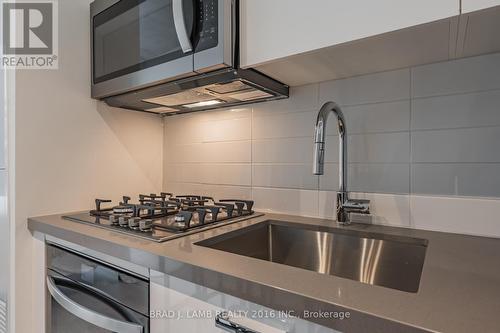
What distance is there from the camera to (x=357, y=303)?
0.42m

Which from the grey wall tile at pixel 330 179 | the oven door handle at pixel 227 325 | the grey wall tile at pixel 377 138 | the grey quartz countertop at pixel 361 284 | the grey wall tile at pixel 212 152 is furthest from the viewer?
the grey wall tile at pixel 212 152

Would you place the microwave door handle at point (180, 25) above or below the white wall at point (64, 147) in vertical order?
above

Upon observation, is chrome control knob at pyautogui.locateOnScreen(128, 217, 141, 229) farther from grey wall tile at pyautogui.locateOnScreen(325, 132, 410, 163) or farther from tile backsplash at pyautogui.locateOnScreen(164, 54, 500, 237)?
grey wall tile at pyautogui.locateOnScreen(325, 132, 410, 163)

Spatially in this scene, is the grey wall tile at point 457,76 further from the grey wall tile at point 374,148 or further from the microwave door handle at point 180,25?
the microwave door handle at point 180,25

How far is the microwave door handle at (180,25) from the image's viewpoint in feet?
2.84

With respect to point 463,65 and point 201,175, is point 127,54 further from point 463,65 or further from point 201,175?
point 463,65

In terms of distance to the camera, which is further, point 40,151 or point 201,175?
point 201,175

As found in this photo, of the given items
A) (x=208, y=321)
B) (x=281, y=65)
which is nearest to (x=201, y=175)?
(x=281, y=65)

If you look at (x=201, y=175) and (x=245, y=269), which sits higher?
(x=201, y=175)

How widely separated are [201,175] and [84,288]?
0.70 metres

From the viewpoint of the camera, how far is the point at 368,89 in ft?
3.21

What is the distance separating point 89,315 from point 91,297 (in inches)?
1.9

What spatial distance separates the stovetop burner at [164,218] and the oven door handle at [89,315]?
22cm

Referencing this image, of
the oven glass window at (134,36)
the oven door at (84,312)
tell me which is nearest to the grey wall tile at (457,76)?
the oven glass window at (134,36)
